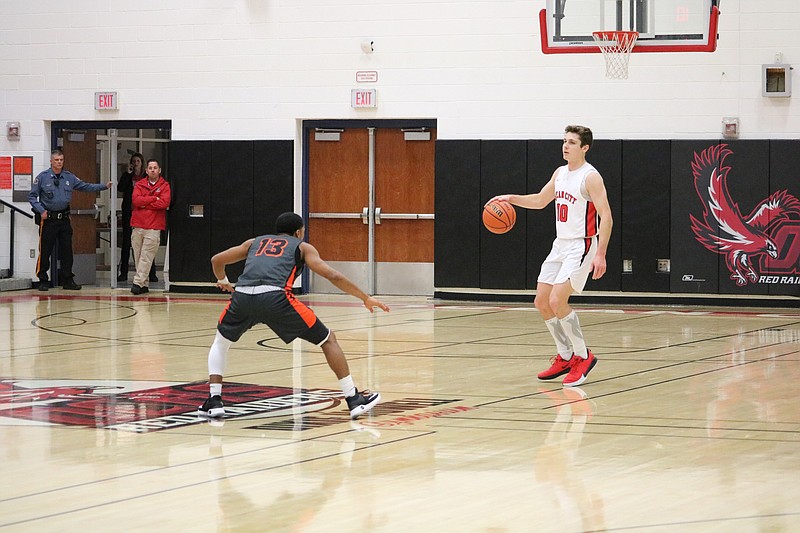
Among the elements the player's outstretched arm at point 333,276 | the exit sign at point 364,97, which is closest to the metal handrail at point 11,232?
the exit sign at point 364,97

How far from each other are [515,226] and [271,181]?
3.78m

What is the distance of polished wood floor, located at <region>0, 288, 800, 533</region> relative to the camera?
5336mm

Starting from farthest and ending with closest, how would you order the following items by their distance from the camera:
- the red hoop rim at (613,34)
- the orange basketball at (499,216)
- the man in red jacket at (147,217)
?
the man in red jacket at (147,217), the red hoop rim at (613,34), the orange basketball at (499,216)

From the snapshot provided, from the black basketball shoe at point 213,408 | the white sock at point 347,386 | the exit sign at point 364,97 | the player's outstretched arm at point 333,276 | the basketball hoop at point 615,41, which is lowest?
the black basketball shoe at point 213,408

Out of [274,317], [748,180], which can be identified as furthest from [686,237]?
[274,317]

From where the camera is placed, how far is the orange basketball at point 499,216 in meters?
10.7

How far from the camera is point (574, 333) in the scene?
31.3ft

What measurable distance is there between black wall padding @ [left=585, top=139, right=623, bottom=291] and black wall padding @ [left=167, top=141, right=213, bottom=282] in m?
5.85

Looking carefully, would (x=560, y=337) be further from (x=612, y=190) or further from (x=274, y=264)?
(x=612, y=190)

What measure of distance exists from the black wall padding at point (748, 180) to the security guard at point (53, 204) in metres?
9.35

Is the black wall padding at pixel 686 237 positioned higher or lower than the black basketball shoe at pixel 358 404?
higher

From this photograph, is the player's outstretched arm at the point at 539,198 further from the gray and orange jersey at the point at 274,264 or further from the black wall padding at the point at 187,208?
the black wall padding at the point at 187,208

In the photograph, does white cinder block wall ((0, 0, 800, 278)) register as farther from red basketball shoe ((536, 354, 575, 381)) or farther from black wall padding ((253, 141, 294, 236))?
red basketball shoe ((536, 354, 575, 381))

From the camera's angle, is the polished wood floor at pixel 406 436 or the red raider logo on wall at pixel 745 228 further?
the red raider logo on wall at pixel 745 228
